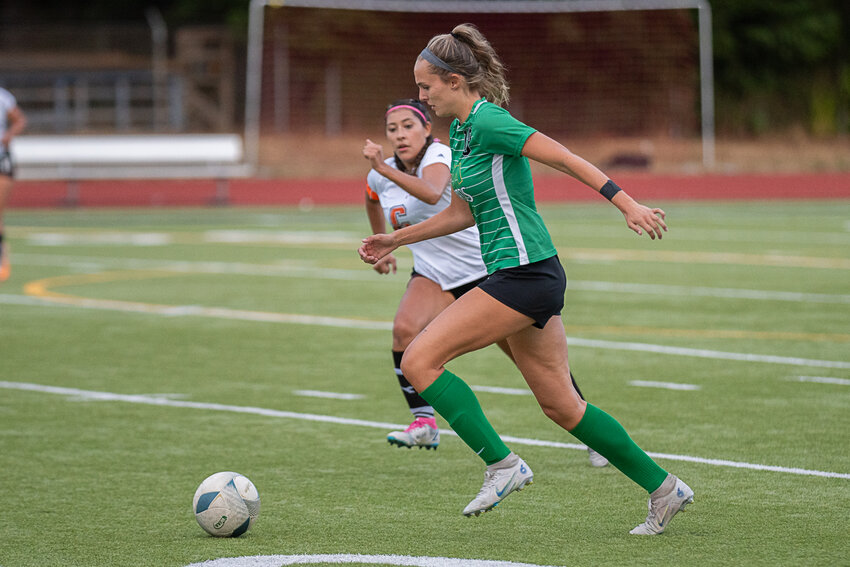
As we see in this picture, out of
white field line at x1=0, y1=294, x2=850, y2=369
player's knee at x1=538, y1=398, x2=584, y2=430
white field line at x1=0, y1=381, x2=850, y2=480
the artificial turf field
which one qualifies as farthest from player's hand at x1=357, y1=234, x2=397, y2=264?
white field line at x1=0, y1=294, x2=850, y2=369

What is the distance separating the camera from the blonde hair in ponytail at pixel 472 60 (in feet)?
18.1

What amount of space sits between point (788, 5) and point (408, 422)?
4449 cm

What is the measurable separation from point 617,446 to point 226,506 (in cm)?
168

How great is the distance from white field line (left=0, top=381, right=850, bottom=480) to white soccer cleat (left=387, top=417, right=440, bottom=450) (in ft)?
1.61

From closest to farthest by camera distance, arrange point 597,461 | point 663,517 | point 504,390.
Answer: point 663,517 < point 597,461 < point 504,390

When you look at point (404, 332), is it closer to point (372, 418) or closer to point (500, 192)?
point (372, 418)

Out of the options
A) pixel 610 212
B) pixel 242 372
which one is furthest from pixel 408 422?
pixel 610 212

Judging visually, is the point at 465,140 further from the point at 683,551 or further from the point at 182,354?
the point at 182,354

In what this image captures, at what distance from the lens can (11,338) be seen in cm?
1173

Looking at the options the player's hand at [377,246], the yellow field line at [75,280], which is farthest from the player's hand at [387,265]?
the yellow field line at [75,280]

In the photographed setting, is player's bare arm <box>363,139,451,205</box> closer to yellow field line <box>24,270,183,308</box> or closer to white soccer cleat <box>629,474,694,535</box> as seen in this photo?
white soccer cleat <box>629,474,694,535</box>

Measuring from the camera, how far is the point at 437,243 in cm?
757

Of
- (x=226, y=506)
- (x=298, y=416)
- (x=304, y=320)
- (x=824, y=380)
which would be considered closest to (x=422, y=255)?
(x=298, y=416)

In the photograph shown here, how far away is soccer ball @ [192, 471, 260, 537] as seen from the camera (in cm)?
556
